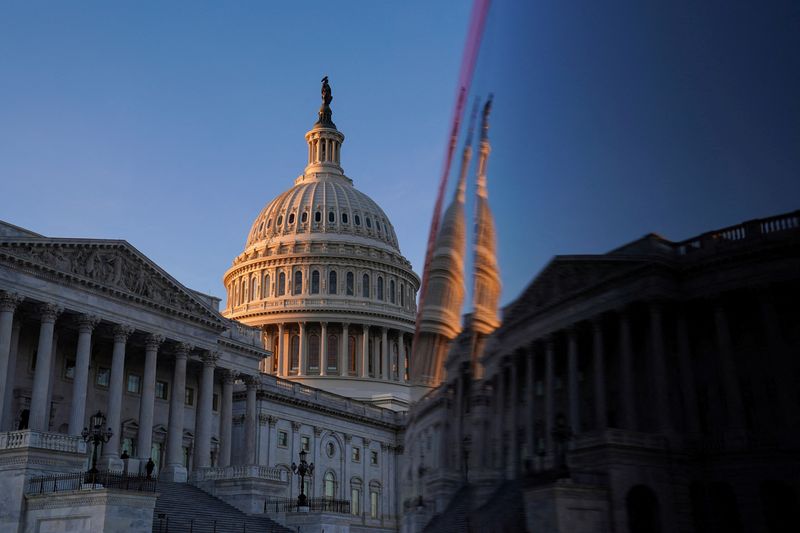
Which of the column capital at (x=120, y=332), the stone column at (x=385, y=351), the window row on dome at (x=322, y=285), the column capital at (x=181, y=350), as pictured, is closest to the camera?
the column capital at (x=120, y=332)

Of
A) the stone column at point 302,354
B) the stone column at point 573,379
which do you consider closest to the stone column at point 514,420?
the stone column at point 573,379

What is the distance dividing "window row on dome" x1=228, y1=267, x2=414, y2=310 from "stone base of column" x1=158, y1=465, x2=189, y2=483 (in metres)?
70.5

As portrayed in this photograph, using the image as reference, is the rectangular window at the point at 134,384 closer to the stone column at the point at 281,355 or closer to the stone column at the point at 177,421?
the stone column at the point at 177,421

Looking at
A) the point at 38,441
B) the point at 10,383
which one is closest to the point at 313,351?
the point at 10,383

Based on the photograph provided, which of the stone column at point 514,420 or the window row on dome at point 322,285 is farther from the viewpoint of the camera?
the window row on dome at point 322,285

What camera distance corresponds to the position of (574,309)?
3.85m

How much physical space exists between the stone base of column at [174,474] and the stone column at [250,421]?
43.6ft

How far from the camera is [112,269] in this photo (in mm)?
66688

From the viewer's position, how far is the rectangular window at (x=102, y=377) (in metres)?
69.1

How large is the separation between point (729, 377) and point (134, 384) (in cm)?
7312

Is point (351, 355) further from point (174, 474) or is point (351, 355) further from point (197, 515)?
point (197, 515)

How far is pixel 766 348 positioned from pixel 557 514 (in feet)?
3.00

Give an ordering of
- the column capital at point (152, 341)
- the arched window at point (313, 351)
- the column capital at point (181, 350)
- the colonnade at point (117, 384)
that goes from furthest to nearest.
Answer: the arched window at point (313, 351) → the column capital at point (181, 350) → the column capital at point (152, 341) → the colonnade at point (117, 384)

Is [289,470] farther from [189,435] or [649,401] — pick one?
[649,401]
